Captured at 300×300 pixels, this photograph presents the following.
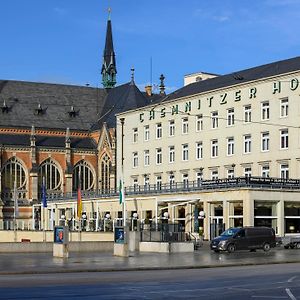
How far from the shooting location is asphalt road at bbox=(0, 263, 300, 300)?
2189cm

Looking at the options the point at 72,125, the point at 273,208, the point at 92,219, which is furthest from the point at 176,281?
the point at 72,125

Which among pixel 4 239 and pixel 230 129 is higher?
pixel 230 129

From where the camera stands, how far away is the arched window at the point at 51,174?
120 meters

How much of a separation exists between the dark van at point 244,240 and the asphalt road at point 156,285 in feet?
60.8

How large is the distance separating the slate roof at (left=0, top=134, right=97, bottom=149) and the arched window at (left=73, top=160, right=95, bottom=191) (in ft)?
9.85

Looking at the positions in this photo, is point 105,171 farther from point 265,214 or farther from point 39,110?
point 265,214

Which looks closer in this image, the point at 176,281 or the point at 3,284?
the point at 3,284

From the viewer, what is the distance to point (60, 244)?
43000 mm

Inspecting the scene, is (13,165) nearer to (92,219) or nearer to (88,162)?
(88,162)

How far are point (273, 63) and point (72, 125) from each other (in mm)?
52477

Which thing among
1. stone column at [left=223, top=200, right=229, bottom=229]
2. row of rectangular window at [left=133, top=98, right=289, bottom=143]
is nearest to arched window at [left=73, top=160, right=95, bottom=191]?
row of rectangular window at [left=133, top=98, right=289, bottom=143]

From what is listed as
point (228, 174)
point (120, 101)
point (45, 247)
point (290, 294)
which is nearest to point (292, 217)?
point (228, 174)

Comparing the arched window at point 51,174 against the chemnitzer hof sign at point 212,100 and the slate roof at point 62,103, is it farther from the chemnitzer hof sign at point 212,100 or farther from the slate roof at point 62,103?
the chemnitzer hof sign at point 212,100

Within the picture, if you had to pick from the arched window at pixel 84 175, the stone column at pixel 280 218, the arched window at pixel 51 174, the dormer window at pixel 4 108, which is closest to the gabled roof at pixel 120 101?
the arched window at pixel 84 175
